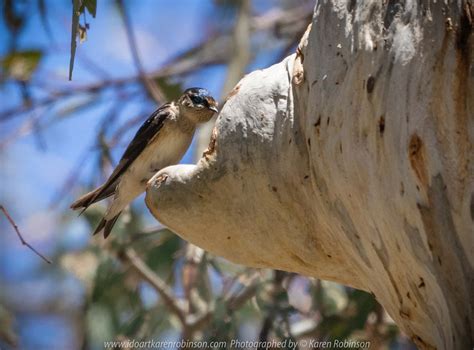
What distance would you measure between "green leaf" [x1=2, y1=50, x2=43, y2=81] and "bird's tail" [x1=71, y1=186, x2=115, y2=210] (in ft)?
2.90

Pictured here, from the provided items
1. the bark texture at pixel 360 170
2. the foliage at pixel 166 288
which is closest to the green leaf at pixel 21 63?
the foliage at pixel 166 288

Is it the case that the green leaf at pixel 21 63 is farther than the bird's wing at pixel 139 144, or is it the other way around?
the green leaf at pixel 21 63

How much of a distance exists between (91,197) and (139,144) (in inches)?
12.5

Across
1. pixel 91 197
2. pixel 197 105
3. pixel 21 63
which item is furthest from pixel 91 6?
pixel 21 63

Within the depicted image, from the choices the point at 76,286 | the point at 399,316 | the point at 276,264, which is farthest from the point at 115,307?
the point at 399,316

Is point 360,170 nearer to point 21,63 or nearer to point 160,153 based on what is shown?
point 160,153

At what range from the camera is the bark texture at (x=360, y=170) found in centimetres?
190

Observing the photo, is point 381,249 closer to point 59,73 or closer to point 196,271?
point 196,271

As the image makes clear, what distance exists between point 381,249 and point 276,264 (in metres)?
0.54

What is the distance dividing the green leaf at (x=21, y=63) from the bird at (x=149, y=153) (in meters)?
0.85

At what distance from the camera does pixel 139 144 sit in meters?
3.62

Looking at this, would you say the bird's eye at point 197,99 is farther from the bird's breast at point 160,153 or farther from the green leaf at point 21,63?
the green leaf at point 21,63

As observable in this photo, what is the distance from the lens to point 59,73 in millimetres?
5340

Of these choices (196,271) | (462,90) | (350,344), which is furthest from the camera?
(196,271)
